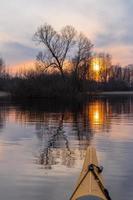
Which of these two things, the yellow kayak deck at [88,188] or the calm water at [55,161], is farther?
the calm water at [55,161]

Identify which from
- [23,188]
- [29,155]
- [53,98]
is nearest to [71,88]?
[53,98]

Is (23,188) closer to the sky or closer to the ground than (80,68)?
closer to the ground

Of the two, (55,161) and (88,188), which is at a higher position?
(88,188)

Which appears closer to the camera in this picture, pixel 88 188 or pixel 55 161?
pixel 88 188

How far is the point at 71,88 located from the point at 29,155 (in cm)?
7002

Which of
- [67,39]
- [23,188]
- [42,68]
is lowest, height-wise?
[23,188]

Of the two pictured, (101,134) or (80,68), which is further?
(80,68)

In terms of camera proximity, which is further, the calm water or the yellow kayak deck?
the calm water

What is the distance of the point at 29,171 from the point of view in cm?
1401

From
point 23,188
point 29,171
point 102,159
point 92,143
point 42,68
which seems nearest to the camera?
point 23,188

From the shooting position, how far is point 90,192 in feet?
26.9

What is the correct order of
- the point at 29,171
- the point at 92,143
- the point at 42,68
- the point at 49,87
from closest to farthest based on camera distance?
the point at 29,171, the point at 92,143, the point at 49,87, the point at 42,68

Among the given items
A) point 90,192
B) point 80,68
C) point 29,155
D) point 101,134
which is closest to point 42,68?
point 80,68

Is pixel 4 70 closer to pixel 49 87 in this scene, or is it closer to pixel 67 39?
pixel 67 39
